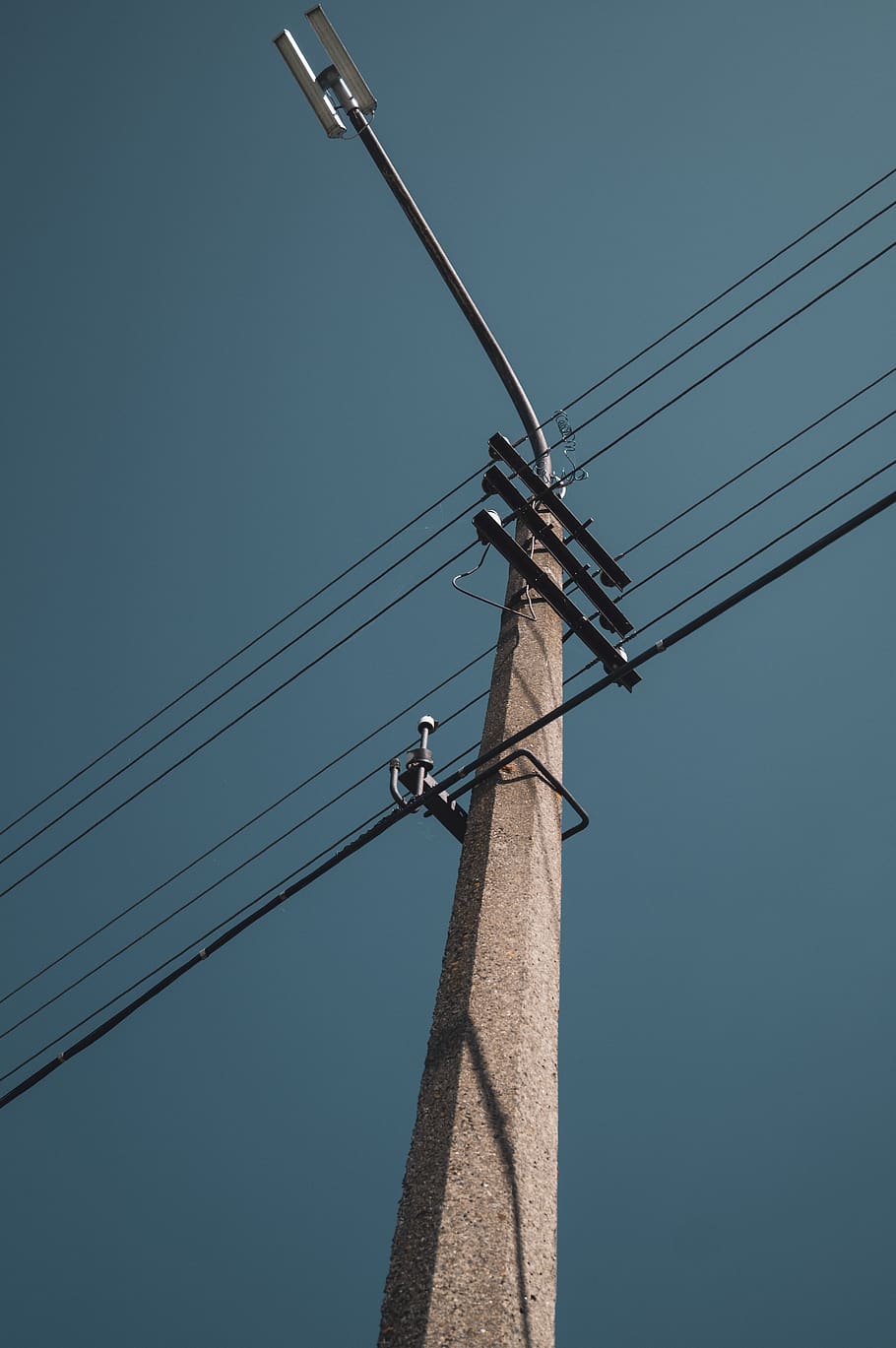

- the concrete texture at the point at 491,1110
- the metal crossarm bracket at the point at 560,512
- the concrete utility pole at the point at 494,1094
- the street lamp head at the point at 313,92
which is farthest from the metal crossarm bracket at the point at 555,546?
the street lamp head at the point at 313,92

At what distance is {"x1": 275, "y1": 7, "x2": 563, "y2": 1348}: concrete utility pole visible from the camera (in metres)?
2.86

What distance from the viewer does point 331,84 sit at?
7.30m

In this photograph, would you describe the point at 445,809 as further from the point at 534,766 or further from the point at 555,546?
the point at 555,546

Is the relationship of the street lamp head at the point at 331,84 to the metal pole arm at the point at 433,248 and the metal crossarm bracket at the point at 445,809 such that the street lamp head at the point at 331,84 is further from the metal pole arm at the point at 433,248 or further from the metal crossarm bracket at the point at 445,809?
the metal crossarm bracket at the point at 445,809

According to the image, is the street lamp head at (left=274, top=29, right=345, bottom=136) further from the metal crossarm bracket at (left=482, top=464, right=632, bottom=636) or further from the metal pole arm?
the metal crossarm bracket at (left=482, top=464, right=632, bottom=636)

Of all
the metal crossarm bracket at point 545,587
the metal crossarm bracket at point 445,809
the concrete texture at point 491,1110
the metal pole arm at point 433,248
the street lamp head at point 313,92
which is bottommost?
the concrete texture at point 491,1110

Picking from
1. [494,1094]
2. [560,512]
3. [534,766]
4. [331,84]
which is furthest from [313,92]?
[494,1094]

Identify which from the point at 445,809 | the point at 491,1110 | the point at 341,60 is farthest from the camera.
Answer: the point at 341,60

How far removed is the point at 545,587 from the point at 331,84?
12.8ft

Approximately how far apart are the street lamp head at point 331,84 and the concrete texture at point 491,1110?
4.67m

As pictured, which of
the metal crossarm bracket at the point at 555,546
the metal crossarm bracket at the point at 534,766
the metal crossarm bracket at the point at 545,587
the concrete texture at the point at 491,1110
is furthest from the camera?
the metal crossarm bracket at the point at 555,546

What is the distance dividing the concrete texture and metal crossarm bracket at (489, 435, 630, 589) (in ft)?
5.37

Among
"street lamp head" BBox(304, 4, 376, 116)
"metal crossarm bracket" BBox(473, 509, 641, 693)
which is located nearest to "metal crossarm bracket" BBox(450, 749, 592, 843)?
"metal crossarm bracket" BBox(473, 509, 641, 693)

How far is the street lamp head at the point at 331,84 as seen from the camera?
7.04 metres
